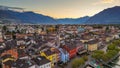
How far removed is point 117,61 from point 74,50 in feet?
19.3

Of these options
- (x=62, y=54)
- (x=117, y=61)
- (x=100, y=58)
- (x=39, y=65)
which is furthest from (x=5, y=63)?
(x=117, y=61)

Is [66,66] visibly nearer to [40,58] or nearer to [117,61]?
[40,58]

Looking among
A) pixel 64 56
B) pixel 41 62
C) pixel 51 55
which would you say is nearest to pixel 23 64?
pixel 41 62

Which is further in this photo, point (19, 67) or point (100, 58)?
point (100, 58)

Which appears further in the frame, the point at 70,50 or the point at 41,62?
the point at 70,50

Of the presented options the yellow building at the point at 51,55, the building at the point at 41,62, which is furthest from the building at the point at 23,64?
the yellow building at the point at 51,55

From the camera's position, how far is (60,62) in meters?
21.5

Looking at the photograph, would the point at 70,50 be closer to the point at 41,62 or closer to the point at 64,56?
the point at 64,56

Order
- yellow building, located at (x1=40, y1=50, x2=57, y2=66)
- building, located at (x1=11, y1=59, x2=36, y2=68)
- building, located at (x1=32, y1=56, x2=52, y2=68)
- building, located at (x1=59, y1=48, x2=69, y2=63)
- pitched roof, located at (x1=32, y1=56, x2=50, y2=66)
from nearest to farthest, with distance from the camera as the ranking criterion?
1. building, located at (x1=11, y1=59, x2=36, y2=68)
2. building, located at (x1=32, y1=56, x2=52, y2=68)
3. pitched roof, located at (x1=32, y1=56, x2=50, y2=66)
4. yellow building, located at (x1=40, y1=50, x2=57, y2=66)
5. building, located at (x1=59, y1=48, x2=69, y2=63)

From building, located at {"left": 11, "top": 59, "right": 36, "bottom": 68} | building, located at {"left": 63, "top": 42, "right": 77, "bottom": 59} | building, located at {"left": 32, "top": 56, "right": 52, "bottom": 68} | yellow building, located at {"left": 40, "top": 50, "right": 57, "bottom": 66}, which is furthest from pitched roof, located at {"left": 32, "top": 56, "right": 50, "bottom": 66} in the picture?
building, located at {"left": 63, "top": 42, "right": 77, "bottom": 59}

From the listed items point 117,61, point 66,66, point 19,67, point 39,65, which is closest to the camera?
point 19,67

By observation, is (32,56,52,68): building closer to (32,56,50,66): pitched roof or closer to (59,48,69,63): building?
(32,56,50,66): pitched roof

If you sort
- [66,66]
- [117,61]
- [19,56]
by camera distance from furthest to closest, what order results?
[117,61]
[66,66]
[19,56]

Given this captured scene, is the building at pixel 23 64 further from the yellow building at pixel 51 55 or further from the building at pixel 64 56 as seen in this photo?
the building at pixel 64 56
